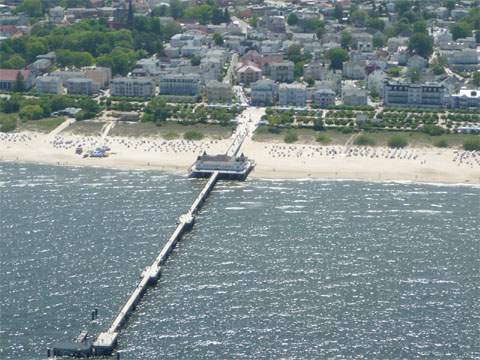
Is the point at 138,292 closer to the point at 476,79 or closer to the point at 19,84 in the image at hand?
the point at 19,84

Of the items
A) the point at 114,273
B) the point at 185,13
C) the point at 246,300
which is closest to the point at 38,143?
the point at 114,273

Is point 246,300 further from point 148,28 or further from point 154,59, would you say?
point 148,28

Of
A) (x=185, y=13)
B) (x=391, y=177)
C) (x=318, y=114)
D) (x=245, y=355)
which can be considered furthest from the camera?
(x=185, y=13)

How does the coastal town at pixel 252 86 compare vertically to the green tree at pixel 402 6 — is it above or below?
below

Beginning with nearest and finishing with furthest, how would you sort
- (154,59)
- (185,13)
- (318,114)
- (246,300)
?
(246,300), (318,114), (154,59), (185,13)

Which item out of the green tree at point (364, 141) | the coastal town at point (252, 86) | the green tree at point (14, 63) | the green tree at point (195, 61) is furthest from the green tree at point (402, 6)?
the green tree at point (364, 141)

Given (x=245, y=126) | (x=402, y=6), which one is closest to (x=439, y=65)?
(x=402, y=6)

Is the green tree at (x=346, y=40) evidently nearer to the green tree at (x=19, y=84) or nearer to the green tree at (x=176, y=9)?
the green tree at (x=176, y=9)

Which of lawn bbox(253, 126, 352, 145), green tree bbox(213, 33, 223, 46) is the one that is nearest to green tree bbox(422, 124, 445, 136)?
lawn bbox(253, 126, 352, 145)
